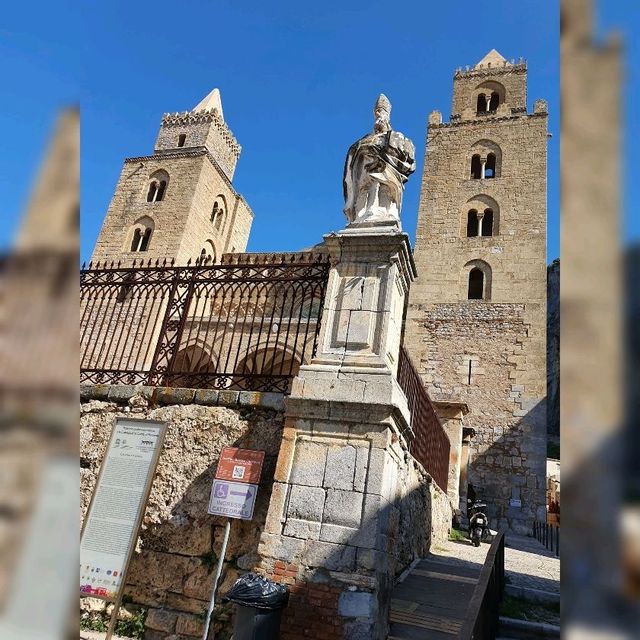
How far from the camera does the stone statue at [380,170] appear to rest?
5414 millimetres

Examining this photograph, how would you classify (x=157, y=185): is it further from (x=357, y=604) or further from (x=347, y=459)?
(x=357, y=604)

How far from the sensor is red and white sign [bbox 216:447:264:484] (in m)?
4.54

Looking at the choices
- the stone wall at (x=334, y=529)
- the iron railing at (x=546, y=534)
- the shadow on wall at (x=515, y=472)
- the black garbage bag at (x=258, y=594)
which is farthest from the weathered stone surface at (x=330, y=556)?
the shadow on wall at (x=515, y=472)

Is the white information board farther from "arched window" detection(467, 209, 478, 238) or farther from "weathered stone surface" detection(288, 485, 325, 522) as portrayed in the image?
"arched window" detection(467, 209, 478, 238)

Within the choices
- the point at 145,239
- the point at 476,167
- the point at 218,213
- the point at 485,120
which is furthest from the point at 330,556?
the point at 218,213

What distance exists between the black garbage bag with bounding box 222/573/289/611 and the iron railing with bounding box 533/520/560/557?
10.8m

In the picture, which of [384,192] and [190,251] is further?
[190,251]

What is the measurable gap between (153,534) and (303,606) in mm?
1776

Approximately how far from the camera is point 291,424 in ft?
14.7

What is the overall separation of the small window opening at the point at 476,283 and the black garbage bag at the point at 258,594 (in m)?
18.9

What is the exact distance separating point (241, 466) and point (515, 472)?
14.8m

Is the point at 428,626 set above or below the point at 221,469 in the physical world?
below
